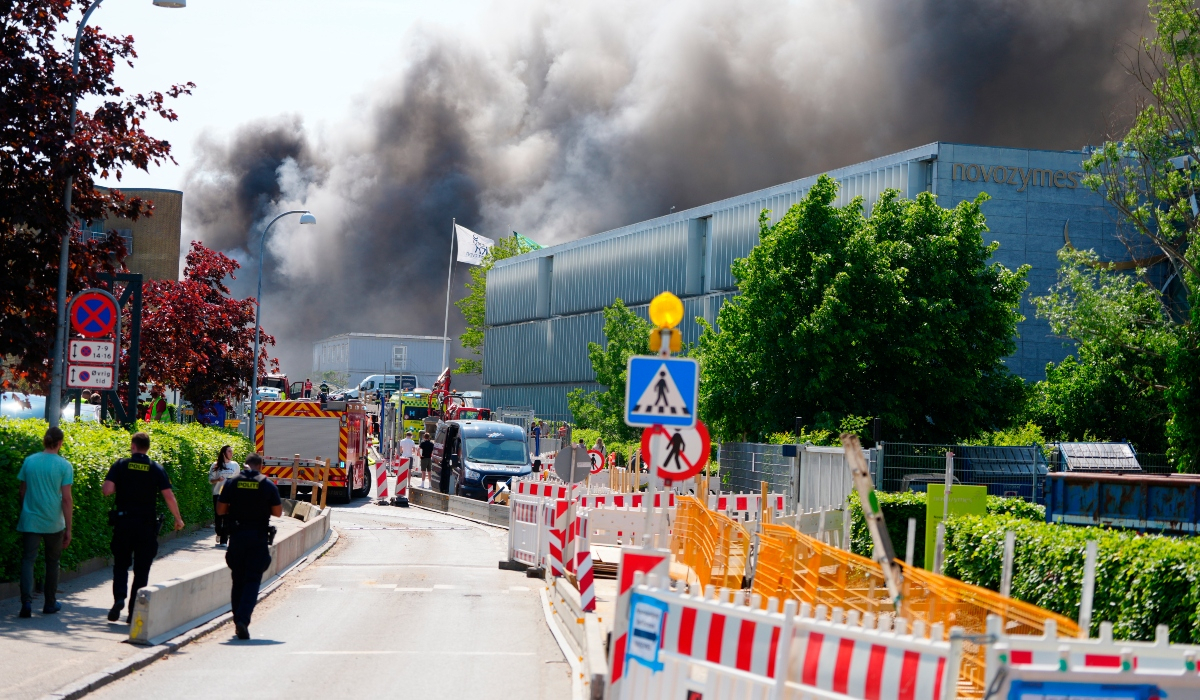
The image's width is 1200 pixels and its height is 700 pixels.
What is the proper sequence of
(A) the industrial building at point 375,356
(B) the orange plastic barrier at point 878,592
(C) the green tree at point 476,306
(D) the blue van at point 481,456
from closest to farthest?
(B) the orange plastic barrier at point 878,592 → (D) the blue van at point 481,456 → (C) the green tree at point 476,306 → (A) the industrial building at point 375,356

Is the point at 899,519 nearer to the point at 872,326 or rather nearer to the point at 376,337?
the point at 872,326

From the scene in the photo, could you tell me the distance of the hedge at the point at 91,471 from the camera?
12.2 m

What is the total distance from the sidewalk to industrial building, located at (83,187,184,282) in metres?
56.9

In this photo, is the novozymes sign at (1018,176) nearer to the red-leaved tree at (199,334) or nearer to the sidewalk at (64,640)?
the red-leaved tree at (199,334)

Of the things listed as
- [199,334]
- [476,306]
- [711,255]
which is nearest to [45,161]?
[199,334]

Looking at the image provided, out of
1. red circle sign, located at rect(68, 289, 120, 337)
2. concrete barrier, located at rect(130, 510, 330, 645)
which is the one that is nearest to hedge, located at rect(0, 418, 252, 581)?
red circle sign, located at rect(68, 289, 120, 337)

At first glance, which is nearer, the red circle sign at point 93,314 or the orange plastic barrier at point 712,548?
the red circle sign at point 93,314

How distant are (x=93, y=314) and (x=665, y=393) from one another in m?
8.71

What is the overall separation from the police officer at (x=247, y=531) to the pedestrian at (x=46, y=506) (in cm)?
143

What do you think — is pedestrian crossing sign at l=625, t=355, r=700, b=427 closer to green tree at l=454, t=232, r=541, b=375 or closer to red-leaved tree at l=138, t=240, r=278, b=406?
red-leaved tree at l=138, t=240, r=278, b=406

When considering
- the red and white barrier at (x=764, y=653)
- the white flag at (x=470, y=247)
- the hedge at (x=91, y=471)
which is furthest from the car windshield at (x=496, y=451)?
the white flag at (x=470, y=247)

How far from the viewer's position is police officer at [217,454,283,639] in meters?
11.6

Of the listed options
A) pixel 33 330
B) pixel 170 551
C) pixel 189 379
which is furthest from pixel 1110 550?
pixel 189 379

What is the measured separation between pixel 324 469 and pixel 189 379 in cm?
419
